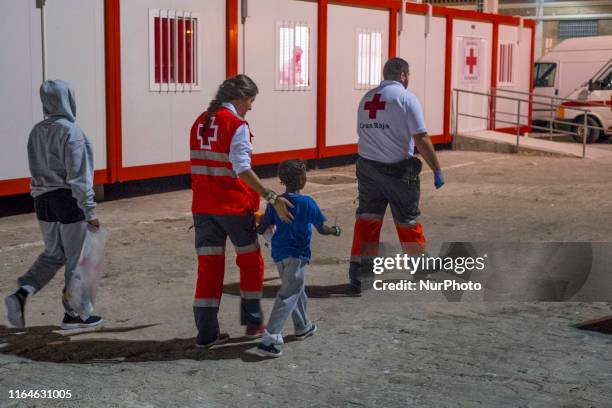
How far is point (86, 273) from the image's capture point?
240 inches

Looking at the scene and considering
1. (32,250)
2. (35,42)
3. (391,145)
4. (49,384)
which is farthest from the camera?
(35,42)

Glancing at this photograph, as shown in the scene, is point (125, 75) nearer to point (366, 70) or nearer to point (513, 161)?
point (366, 70)

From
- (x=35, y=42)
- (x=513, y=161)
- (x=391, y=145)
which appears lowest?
(x=513, y=161)

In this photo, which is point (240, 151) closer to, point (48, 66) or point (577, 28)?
point (48, 66)

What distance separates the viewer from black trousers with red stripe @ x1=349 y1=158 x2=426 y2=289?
24.2 ft

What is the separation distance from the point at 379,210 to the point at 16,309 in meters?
2.78

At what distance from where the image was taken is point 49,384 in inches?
198

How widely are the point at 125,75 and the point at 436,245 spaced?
5083 mm

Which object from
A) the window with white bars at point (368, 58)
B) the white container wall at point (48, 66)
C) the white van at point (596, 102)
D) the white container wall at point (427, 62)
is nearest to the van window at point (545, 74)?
the white van at point (596, 102)

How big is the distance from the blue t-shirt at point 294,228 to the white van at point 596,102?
19110 millimetres

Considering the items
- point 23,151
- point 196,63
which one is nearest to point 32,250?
point 23,151

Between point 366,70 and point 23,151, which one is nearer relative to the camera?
point 23,151

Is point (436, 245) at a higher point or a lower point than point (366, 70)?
lower

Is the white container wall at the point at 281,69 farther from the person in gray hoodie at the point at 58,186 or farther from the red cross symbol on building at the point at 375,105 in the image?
the person in gray hoodie at the point at 58,186
